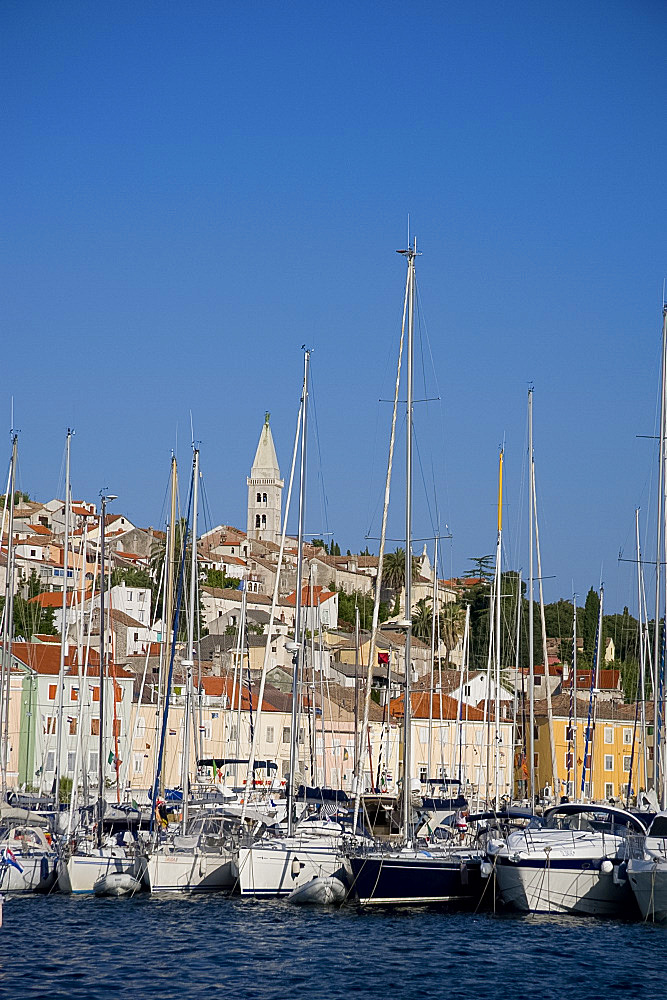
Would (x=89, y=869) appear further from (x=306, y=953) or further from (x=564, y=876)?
(x=564, y=876)

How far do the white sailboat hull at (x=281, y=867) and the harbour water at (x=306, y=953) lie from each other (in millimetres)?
441

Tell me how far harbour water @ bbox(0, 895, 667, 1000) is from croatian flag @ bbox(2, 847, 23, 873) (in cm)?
135

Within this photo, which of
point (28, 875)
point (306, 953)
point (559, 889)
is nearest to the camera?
point (306, 953)

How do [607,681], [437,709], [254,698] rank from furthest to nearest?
[607,681] → [254,698] → [437,709]

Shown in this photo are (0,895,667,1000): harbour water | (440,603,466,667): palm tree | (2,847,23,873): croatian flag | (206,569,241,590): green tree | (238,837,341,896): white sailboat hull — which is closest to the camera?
(0,895,667,1000): harbour water

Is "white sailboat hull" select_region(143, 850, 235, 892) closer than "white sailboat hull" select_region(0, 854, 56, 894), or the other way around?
"white sailboat hull" select_region(143, 850, 235, 892)

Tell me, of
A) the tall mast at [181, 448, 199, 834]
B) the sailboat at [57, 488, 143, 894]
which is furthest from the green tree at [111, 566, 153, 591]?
the sailboat at [57, 488, 143, 894]

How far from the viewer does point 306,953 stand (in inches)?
1056

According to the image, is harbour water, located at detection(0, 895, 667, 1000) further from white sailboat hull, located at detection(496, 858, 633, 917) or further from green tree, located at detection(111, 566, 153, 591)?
green tree, located at detection(111, 566, 153, 591)

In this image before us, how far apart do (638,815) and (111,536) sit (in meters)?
139

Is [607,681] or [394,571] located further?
[394,571]

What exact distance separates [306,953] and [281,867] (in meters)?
5.72

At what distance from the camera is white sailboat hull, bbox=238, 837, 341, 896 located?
32.3 m

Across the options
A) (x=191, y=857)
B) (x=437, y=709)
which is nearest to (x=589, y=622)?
(x=437, y=709)
